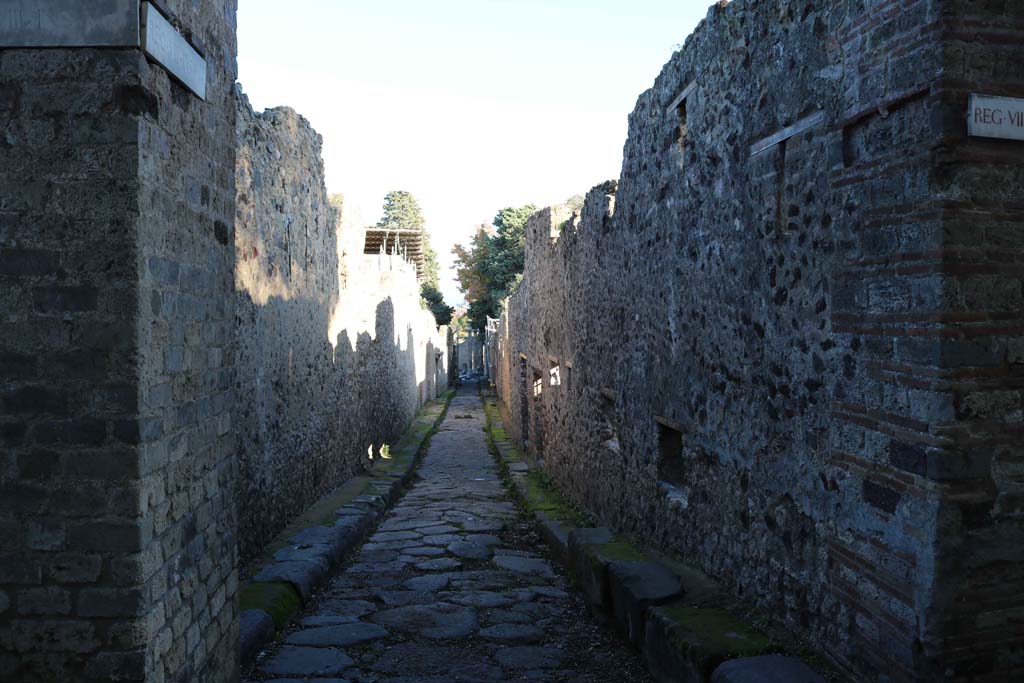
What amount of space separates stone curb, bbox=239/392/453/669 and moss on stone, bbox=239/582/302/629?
4 cm

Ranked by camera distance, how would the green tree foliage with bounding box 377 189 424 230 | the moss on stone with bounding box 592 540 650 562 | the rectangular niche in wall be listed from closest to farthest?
the moss on stone with bounding box 592 540 650 562 < the rectangular niche in wall < the green tree foliage with bounding box 377 189 424 230

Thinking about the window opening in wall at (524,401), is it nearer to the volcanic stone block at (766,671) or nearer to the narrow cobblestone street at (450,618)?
the narrow cobblestone street at (450,618)

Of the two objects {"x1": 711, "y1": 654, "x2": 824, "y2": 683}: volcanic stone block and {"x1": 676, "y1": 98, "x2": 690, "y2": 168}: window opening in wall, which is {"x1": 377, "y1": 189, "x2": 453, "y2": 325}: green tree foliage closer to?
{"x1": 676, "y1": 98, "x2": 690, "y2": 168}: window opening in wall

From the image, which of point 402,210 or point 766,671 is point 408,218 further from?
point 766,671

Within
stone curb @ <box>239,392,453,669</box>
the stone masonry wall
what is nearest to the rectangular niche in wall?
stone curb @ <box>239,392,453,669</box>

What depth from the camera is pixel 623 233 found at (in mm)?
6773

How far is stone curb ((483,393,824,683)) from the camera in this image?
331 cm

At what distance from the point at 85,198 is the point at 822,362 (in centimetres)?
285

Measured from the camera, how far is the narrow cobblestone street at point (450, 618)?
14.3 feet

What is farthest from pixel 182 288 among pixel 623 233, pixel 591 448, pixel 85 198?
pixel 591 448

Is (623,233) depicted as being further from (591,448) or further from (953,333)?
(953,333)

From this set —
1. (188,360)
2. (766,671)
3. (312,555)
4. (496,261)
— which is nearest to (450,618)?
(312,555)

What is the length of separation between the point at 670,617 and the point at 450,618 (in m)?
1.73

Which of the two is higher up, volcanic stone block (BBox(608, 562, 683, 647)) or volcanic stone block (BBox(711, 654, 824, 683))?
volcanic stone block (BBox(711, 654, 824, 683))
